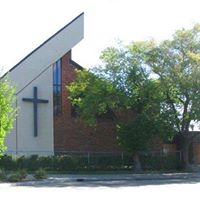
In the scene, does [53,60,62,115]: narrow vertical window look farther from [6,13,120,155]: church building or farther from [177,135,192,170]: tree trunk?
[177,135,192,170]: tree trunk

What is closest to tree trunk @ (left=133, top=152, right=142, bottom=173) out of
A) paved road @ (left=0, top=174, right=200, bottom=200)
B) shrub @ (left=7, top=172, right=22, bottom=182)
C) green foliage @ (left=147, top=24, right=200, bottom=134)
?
green foliage @ (left=147, top=24, right=200, bottom=134)

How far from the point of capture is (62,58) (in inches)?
1857

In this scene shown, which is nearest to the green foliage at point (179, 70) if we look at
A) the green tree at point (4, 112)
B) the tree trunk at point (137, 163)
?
the tree trunk at point (137, 163)

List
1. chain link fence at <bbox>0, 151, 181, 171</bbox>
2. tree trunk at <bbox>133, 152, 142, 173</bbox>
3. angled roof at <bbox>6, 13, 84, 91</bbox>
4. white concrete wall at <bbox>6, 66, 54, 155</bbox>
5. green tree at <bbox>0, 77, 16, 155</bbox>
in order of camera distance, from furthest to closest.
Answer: angled roof at <bbox>6, 13, 84, 91</bbox> → white concrete wall at <bbox>6, 66, 54, 155</bbox> → tree trunk at <bbox>133, 152, 142, 173</bbox> → chain link fence at <bbox>0, 151, 181, 171</bbox> → green tree at <bbox>0, 77, 16, 155</bbox>

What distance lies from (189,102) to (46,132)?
474 inches

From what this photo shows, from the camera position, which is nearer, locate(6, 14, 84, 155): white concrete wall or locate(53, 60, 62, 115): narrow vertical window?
locate(6, 14, 84, 155): white concrete wall

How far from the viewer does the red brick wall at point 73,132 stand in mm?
46719

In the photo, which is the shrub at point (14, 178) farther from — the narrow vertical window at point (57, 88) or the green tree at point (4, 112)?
the narrow vertical window at point (57, 88)

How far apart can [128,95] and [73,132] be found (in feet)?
25.2

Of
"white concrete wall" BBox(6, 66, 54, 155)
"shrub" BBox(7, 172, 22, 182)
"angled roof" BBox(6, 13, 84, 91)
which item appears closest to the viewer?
"shrub" BBox(7, 172, 22, 182)

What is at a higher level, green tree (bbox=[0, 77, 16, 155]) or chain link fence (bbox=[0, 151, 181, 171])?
green tree (bbox=[0, 77, 16, 155])

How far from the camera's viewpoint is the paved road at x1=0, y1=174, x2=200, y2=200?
20844 mm

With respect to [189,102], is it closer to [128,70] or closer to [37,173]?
[128,70]

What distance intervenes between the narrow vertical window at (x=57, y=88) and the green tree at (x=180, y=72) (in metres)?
8.44
